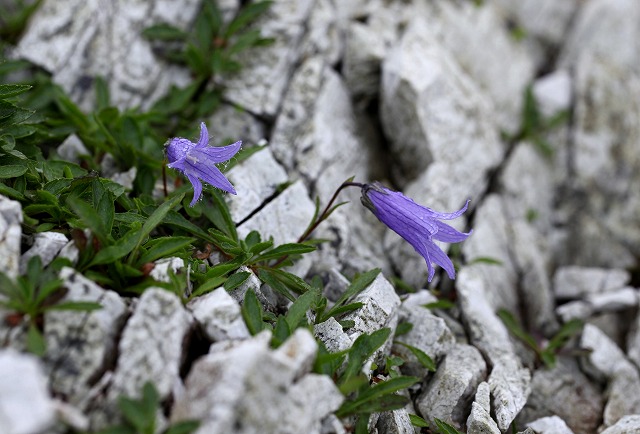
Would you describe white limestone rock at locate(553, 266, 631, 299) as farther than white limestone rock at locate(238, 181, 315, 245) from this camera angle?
Yes

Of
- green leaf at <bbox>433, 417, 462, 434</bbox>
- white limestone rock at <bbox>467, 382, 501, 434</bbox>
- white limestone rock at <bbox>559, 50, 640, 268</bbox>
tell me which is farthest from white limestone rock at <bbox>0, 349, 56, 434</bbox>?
white limestone rock at <bbox>559, 50, 640, 268</bbox>

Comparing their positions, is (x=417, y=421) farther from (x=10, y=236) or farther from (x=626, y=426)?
(x=10, y=236)

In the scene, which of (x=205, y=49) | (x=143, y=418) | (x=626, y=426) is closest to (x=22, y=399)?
(x=143, y=418)

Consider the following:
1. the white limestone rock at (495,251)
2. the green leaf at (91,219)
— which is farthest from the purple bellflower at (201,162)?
the white limestone rock at (495,251)

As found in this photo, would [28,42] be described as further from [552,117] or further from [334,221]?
[552,117]

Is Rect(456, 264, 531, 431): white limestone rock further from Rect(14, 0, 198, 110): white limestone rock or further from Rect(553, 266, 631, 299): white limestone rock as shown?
Rect(14, 0, 198, 110): white limestone rock
